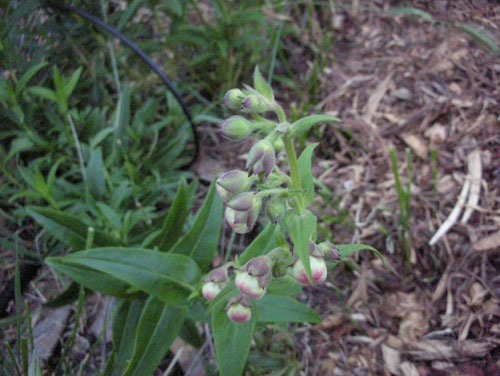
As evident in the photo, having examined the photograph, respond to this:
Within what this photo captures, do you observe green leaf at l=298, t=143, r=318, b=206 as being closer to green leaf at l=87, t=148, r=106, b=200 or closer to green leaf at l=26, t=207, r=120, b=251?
green leaf at l=26, t=207, r=120, b=251

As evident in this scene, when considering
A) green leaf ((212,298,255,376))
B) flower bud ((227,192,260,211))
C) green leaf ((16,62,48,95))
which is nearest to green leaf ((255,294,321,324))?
green leaf ((212,298,255,376))

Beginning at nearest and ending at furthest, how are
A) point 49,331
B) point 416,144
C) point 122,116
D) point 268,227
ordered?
point 268,227 < point 49,331 < point 416,144 < point 122,116

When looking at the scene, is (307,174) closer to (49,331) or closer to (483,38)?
(483,38)

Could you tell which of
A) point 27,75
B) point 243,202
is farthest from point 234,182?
point 27,75

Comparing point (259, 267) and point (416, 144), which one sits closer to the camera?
point (259, 267)

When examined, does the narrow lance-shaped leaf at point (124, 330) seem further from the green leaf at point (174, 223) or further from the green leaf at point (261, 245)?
the green leaf at point (261, 245)

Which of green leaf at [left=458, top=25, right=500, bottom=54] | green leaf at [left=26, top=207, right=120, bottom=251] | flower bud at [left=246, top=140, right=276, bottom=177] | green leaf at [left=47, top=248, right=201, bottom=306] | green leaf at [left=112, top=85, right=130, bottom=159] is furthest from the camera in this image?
green leaf at [left=112, top=85, right=130, bottom=159]
